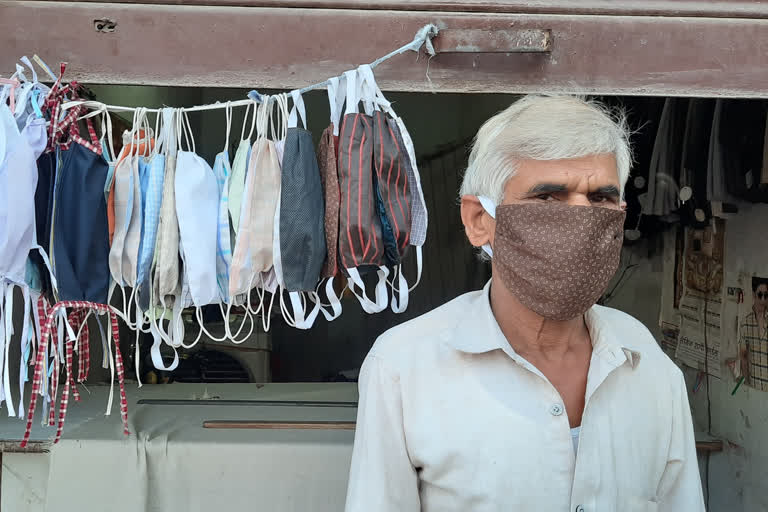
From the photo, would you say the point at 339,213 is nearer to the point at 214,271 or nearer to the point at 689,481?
the point at 214,271

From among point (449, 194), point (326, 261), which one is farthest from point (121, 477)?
point (449, 194)

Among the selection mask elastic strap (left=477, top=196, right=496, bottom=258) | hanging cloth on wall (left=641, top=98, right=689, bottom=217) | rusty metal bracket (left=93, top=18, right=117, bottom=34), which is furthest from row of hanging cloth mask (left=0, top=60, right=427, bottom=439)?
hanging cloth on wall (left=641, top=98, right=689, bottom=217)

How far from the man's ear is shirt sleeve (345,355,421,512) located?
35cm

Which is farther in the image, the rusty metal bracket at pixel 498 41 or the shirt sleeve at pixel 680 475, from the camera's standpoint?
the rusty metal bracket at pixel 498 41

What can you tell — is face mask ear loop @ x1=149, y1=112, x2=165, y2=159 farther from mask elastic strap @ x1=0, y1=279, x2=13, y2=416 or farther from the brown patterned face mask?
the brown patterned face mask

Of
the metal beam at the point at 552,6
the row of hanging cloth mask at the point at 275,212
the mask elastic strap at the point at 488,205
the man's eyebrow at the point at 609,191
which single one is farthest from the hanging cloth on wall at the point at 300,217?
the man's eyebrow at the point at 609,191

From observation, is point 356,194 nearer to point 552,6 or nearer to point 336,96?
point 336,96

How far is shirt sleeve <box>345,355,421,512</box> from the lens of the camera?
1320mm

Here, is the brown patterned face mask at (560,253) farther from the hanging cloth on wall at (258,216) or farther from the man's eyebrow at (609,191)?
the hanging cloth on wall at (258,216)

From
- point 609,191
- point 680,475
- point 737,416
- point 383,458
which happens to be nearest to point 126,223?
point 383,458

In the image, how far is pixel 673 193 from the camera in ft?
11.1

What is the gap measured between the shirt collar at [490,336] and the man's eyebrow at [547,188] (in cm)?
28

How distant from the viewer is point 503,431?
1302 millimetres

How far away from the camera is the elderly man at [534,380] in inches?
50.8
